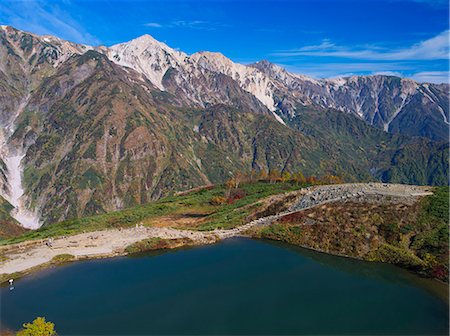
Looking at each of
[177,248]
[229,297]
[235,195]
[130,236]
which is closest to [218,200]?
[235,195]

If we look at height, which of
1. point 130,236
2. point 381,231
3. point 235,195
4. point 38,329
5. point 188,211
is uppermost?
point 235,195

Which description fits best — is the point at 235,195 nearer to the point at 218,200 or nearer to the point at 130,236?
the point at 218,200

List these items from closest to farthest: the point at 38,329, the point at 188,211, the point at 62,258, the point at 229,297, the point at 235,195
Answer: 1. the point at 38,329
2. the point at 229,297
3. the point at 62,258
4. the point at 188,211
5. the point at 235,195

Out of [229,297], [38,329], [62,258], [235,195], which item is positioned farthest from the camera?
[235,195]

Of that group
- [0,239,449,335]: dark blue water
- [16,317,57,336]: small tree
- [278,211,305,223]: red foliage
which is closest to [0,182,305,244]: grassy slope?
[278,211,305,223]: red foliage

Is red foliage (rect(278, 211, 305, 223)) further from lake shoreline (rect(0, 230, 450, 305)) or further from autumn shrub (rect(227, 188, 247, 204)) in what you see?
autumn shrub (rect(227, 188, 247, 204))

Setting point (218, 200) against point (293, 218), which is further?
point (218, 200)

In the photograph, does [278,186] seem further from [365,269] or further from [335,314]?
[335,314]

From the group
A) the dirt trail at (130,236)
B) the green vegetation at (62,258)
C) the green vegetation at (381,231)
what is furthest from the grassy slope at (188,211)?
the green vegetation at (62,258)
